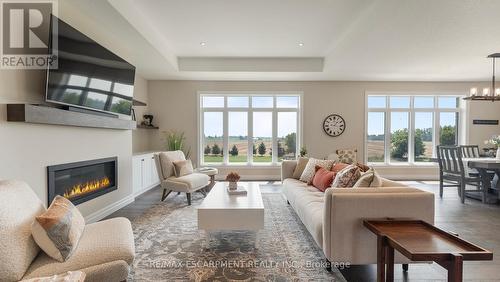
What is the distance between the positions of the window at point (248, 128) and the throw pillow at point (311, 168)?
2.69 m

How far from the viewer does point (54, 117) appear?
2652mm

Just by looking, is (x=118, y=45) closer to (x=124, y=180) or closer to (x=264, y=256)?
(x=124, y=180)

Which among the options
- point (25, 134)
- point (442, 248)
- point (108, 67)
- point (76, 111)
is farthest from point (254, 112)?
point (442, 248)

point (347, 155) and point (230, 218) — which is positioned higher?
point (347, 155)

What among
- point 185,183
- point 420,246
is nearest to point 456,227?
point 420,246

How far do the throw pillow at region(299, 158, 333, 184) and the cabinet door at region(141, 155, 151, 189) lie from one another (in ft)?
10.3

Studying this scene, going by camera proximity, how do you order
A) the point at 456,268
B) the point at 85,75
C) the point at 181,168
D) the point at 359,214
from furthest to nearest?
1. the point at 181,168
2. the point at 85,75
3. the point at 359,214
4. the point at 456,268

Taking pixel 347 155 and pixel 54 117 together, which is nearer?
pixel 54 117

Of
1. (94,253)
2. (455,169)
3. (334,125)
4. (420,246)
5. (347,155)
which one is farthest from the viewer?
(334,125)

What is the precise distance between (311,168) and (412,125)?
181 inches

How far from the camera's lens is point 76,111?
3039mm

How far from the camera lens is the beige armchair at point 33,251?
1471mm

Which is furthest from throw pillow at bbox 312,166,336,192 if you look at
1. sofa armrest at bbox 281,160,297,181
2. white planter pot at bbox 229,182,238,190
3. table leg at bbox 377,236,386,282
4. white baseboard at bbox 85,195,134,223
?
white baseboard at bbox 85,195,134,223

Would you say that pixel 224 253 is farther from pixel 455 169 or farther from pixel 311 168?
pixel 455 169
